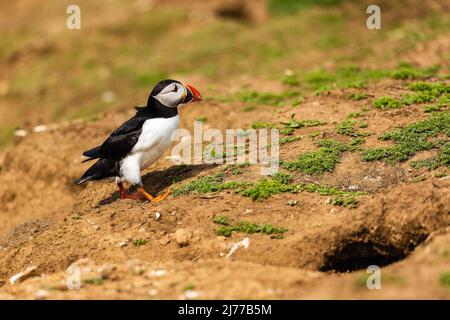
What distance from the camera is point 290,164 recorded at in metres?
8.50

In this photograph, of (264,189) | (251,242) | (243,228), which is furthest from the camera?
(264,189)

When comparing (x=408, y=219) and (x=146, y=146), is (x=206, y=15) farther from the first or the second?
(x=408, y=219)

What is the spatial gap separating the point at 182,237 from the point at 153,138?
156cm

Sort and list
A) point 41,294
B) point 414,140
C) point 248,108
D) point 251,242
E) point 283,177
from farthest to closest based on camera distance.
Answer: point 248,108
point 414,140
point 283,177
point 251,242
point 41,294

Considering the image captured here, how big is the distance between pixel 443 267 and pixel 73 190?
243 inches

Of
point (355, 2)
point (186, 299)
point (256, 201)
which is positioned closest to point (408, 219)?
point (256, 201)

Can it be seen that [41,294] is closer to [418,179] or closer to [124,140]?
Answer: [124,140]

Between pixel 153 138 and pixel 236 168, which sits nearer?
pixel 153 138

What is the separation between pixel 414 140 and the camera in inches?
337

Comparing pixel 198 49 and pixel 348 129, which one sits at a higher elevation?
pixel 198 49

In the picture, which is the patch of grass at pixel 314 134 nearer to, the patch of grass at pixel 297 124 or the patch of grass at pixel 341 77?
the patch of grass at pixel 297 124

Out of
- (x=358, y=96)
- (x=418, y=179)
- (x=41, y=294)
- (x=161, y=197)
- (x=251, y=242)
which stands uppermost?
(x=358, y=96)

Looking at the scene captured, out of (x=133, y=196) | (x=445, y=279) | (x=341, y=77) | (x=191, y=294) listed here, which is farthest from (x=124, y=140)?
(x=341, y=77)

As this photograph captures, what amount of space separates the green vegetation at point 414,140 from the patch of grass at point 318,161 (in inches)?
11.8
